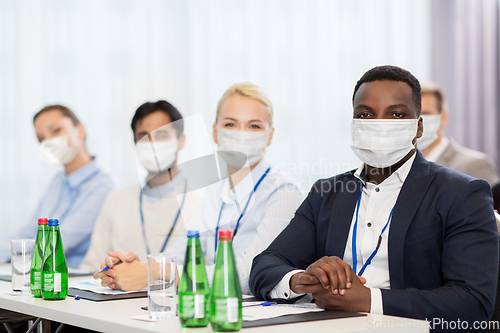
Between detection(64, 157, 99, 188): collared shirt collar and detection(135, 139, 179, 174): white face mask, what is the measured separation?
0.61 m

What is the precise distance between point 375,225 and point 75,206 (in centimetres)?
206

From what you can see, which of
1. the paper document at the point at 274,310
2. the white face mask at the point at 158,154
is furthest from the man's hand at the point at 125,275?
the white face mask at the point at 158,154

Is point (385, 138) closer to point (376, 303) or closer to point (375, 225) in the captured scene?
point (375, 225)

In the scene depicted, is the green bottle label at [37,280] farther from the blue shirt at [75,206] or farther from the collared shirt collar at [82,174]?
the collared shirt collar at [82,174]

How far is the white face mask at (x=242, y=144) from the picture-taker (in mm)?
2209

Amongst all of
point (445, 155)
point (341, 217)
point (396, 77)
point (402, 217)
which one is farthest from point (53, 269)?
point (445, 155)

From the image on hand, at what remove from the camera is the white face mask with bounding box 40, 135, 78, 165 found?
3.29 metres

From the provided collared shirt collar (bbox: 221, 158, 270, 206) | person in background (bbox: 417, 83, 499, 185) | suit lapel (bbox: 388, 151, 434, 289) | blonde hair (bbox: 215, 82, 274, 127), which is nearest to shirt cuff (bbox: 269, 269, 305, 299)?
suit lapel (bbox: 388, 151, 434, 289)

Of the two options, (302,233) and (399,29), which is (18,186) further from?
(399,29)

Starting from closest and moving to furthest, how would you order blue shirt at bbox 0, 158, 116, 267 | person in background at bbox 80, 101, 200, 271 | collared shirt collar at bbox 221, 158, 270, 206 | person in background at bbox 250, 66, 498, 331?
person in background at bbox 250, 66, 498, 331 < collared shirt collar at bbox 221, 158, 270, 206 < person in background at bbox 80, 101, 200, 271 < blue shirt at bbox 0, 158, 116, 267

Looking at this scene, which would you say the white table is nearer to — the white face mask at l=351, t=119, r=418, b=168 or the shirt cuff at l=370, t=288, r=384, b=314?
the shirt cuff at l=370, t=288, r=384, b=314

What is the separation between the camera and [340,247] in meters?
1.59

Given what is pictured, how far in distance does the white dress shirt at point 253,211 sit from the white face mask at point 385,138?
54 cm

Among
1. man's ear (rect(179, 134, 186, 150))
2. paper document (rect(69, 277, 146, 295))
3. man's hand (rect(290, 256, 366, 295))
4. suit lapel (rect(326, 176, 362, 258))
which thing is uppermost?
man's ear (rect(179, 134, 186, 150))
